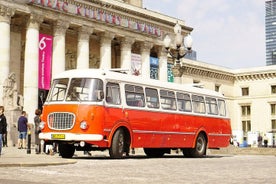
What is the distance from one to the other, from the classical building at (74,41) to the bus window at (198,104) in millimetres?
14833

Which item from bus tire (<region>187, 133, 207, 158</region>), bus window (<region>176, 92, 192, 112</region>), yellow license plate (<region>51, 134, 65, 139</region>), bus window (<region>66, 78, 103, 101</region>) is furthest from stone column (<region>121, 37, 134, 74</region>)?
yellow license plate (<region>51, 134, 65, 139</region>)

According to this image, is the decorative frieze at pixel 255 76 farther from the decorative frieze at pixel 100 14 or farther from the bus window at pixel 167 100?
the bus window at pixel 167 100

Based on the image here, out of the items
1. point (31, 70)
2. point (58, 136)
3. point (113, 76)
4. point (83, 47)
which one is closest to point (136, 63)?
point (83, 47)

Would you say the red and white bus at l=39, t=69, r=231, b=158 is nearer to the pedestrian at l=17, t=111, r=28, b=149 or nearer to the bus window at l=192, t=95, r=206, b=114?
the bus window at l=192, t=95, r=206, b=114

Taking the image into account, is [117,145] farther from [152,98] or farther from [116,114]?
[152,98]

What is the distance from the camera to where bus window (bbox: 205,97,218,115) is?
69.3 feet

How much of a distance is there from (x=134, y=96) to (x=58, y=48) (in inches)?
984

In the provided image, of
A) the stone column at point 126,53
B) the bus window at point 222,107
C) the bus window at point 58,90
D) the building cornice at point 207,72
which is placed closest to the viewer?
the bus window at point 58,90

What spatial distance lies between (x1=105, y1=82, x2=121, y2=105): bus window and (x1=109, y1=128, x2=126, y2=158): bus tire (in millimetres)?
988

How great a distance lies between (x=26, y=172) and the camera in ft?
34.0

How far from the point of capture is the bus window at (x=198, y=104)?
20.3m

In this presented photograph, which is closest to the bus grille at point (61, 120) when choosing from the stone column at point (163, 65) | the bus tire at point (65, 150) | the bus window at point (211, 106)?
the bus tire at point (65, 150)

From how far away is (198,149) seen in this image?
67.8 ft

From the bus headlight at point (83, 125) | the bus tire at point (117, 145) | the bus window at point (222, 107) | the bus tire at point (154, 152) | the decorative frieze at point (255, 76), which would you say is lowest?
the bus tire at point (154, 152)
